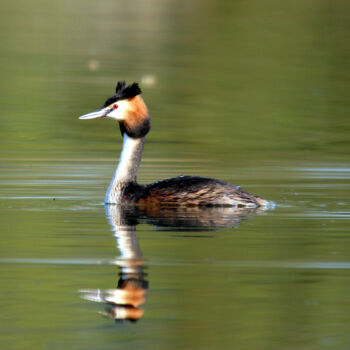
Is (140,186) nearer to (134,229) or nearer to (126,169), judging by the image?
(126,169)

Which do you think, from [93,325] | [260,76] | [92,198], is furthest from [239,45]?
[93,325]

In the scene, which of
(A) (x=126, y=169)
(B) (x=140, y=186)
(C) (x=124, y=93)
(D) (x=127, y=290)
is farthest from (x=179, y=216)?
(D) (x=127, y=290)

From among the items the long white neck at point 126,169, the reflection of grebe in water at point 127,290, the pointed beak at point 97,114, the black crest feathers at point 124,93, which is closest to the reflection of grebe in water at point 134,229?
the reflection of grebe in water at point 127,290

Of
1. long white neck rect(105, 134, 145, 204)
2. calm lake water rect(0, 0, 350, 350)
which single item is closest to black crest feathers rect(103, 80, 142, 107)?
long white neck rect(105, 134, 145, 204)

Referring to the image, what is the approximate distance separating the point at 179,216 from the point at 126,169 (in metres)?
1.41

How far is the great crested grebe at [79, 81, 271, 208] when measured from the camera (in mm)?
11320

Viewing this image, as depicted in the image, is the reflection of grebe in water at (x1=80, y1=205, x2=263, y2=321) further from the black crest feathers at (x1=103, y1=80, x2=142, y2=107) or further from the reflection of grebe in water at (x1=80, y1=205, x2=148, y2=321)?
the black crest feathers at (x1=103, y1=80, x2=142, y2=107)

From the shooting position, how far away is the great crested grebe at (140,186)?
11.3 meters

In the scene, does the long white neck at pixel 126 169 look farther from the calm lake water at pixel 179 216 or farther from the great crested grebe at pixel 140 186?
the calm lake water at pixel 179 216

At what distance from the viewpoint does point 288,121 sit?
68.9 feet

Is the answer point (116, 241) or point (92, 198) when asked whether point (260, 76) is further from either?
point (116, 241)

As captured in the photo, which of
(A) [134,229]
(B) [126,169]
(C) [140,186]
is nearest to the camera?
(A) [134,229]

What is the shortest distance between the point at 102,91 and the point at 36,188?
12.3 metres

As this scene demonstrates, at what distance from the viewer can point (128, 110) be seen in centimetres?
1206
